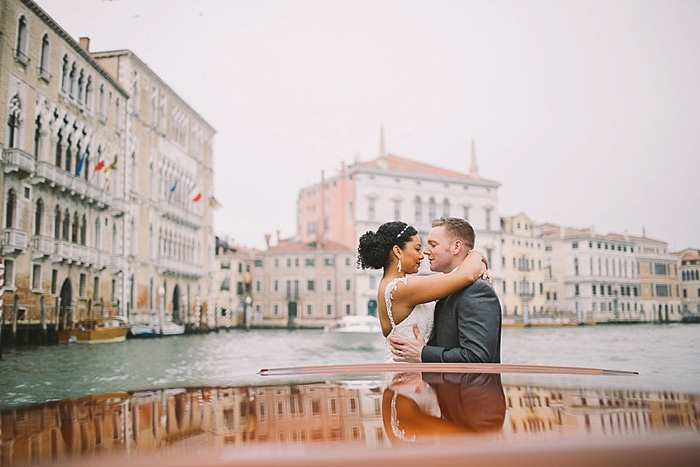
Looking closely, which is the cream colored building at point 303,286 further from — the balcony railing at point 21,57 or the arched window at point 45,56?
the balcony railing at point 21,57

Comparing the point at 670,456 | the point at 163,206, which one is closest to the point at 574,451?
the point at 670,456

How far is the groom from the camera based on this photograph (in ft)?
3.87

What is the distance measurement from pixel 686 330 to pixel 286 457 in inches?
688

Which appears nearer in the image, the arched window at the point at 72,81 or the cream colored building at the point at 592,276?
the arched window at the point at 72,81

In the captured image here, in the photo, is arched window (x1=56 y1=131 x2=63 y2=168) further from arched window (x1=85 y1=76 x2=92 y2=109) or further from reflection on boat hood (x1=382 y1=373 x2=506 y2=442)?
reflection on boat hood (x1=382 y1=373 x2=506 y2=442)

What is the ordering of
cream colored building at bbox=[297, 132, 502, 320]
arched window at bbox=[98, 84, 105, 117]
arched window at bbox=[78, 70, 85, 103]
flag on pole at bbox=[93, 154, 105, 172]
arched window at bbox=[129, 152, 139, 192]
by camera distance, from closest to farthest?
arched window at bbox=[78, 70, 85, 103] → flag on pole at bbox=[93, 154, 105, 172] → arched window at bbox=[98, 84, 105, 117] → arched window at bbox=[129, 152, 139, 192] → cream colored building at bbox=[297, 132, 502, 320]

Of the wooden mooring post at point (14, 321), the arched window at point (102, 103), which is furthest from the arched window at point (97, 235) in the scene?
the wooden mooring post at point (14, 321)

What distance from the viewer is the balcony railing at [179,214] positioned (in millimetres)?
14199

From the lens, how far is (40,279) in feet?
26.2

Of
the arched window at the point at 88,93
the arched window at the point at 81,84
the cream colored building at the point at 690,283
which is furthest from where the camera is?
the cream colored building at the point at 690,283

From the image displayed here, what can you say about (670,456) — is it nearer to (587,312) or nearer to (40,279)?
(40,279)

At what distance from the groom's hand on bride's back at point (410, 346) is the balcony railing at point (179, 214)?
13.3 m

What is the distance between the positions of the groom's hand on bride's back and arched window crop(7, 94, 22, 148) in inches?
282

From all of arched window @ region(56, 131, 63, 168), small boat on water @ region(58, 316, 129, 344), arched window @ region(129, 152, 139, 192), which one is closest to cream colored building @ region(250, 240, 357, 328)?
arched window @ region(129, 152, 139, 192)
